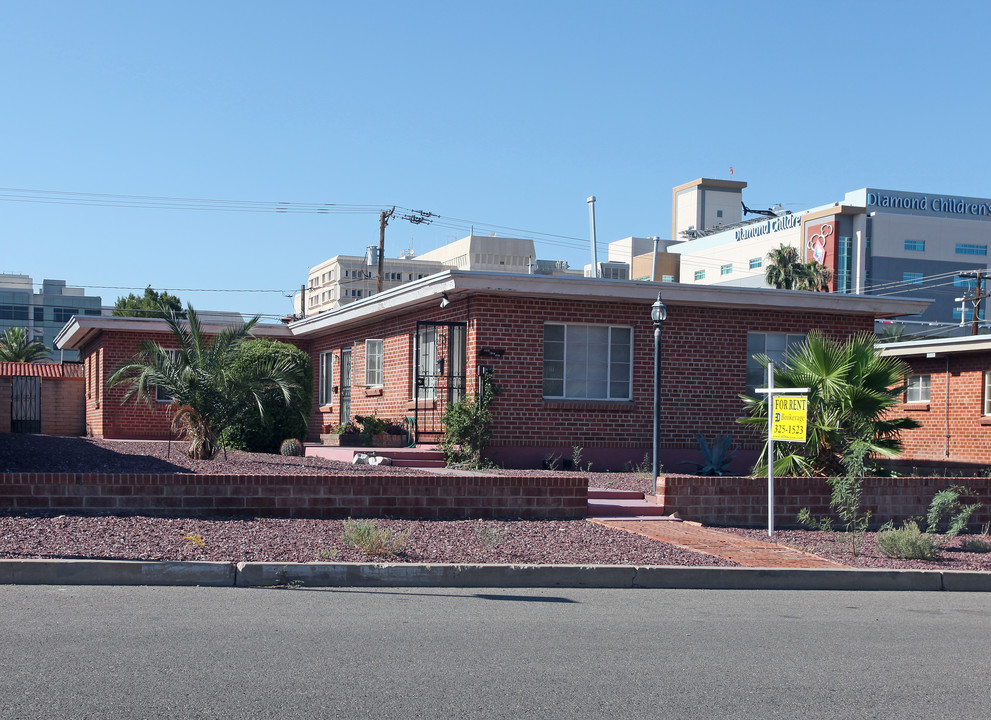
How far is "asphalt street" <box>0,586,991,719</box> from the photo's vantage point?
18.8 feet

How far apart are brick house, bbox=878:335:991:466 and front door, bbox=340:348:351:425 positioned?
12800mm

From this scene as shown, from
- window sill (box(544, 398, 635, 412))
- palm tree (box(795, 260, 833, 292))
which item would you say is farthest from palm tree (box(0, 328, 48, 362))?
window sill (box(544, 398, 635, 412))

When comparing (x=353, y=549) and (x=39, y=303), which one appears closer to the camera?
(x=353, y=549)

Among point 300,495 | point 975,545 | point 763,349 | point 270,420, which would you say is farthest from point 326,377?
point 975,545

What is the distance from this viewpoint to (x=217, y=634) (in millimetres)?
7234

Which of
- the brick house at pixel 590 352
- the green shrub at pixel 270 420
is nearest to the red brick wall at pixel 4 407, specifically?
the green shrub at pixel 270 420

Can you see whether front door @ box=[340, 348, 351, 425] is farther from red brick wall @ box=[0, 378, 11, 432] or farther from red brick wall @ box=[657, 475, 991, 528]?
red brick wall @ box=[657, 475, 991, 528]

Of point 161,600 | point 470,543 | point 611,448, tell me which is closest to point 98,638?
point 161,600

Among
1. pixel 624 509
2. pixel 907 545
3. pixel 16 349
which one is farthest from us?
pixel 16 349

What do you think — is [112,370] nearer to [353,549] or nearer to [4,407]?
[4,407]

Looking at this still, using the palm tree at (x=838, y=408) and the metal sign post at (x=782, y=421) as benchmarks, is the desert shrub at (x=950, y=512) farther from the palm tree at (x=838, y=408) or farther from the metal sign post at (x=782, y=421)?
the metal sign post at (x=782, y=421)

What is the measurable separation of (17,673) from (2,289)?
5643 inches

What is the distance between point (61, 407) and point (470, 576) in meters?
23.8

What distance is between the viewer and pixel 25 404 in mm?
29703
